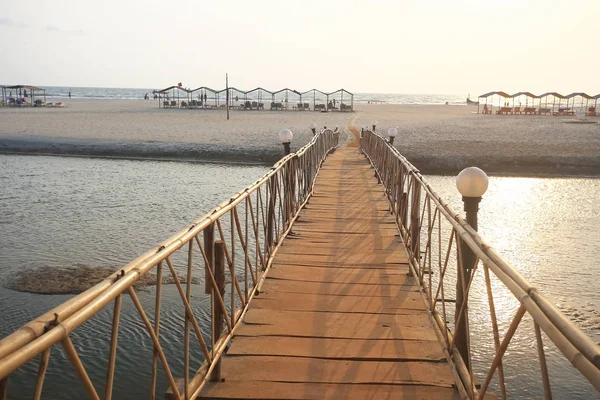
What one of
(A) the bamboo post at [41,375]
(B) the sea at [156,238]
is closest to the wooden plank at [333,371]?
(A) the bamboo post at [41,375]

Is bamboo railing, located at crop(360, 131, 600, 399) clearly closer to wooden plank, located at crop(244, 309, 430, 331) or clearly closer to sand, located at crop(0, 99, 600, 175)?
wooden plank, located at crop(244, 309, 430, 331)

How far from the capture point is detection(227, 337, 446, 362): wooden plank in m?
3.44

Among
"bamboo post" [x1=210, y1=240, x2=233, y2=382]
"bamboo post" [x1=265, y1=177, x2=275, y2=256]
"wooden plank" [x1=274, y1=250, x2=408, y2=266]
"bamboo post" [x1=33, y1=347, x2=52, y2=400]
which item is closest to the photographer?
"bamboo post" [x1=33, y1=347, x2=52, y2=400]

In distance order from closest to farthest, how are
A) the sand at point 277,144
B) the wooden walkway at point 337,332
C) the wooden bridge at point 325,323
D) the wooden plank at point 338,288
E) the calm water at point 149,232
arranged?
the wooden bridge at point 325,323 → the wooden walkway at point 337,332 → the wooden plank at point 338,288 → the calm water at point 149,232 → the sand at point 277,144

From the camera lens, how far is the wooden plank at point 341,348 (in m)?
3.44

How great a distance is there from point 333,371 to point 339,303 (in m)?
1.15

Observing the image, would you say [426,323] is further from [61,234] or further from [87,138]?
[87,138]

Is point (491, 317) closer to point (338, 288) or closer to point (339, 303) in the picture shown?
point (339, 303)

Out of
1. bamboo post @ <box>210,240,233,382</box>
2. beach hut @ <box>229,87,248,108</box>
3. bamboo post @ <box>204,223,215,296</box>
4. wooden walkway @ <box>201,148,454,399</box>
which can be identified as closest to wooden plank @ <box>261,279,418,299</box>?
wooden walkway @ <box>201,148,454,399</box>

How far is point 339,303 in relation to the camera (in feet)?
14.3

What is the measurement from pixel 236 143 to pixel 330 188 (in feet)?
48.0

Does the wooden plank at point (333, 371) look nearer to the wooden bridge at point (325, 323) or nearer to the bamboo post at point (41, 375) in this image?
the wooden bridge at point (325, 323)

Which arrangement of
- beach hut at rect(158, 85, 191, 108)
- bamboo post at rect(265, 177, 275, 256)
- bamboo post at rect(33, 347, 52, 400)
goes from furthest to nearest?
beach hut at rect(158, 85, 191, 108) → bamboo post at rect(265, 177, 275, 256) → bamboo post at rect(33, 347, 52, 400)

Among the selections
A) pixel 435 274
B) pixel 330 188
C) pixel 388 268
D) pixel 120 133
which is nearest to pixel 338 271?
pixel 388 268
